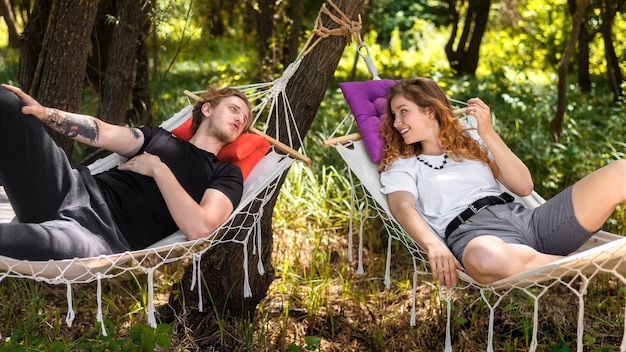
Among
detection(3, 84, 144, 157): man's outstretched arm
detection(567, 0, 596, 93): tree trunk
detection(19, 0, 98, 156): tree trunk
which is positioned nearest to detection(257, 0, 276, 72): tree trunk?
detection(19, 0, 98, 156): tree trunk

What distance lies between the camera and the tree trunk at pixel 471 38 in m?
6.69

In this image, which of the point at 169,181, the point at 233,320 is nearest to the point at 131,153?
the point at 169,181

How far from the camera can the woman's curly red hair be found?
256 centimetres

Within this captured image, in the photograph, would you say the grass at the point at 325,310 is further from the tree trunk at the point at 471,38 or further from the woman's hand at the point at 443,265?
the tree trunk at the point at 471,38

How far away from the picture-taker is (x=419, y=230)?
2.29 m

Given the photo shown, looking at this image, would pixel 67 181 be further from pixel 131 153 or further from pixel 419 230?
pixel 419 230

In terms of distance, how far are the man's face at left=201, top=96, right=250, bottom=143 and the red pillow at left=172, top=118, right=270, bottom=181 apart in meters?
0.03

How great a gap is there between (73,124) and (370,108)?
1.07 meters

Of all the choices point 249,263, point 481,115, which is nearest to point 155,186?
point 249,263

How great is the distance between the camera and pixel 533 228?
2.41 m

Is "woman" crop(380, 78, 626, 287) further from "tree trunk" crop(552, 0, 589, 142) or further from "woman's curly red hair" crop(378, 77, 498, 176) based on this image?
"tree trunk" crop(552, 0, 589, 142)

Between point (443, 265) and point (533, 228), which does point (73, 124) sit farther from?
point (533, 228)

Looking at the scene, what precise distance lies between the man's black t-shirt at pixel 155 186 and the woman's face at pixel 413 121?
59cm

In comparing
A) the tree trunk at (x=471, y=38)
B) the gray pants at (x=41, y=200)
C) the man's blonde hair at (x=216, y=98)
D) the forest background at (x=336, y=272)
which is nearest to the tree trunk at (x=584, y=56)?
the forest background at (x=336, y=272)
